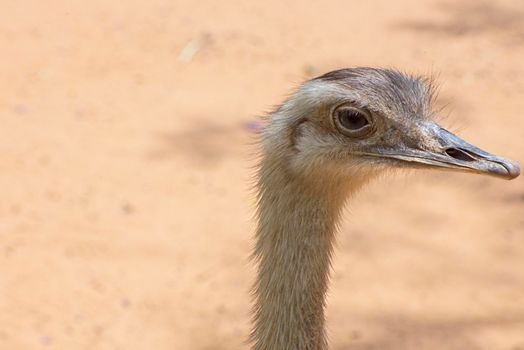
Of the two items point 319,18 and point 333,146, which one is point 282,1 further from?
point 333,146

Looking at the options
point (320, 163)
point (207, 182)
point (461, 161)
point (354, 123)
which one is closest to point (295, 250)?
point (320, 163)

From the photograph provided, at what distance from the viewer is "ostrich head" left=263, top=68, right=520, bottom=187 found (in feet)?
9.09

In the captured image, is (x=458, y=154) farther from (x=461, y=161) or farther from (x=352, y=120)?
(x=352, y=120)

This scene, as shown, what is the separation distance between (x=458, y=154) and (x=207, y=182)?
2417 mm

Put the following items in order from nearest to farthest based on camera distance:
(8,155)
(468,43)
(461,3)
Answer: (8,155) → (468,43) → (461,3)

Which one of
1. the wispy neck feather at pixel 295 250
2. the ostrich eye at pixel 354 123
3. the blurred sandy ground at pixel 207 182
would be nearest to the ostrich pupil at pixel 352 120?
the ostrich eye at pixel 354 123

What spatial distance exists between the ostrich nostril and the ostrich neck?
306mm

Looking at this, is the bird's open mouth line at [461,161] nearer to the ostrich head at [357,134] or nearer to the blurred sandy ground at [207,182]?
the ostrich head at [357,134]

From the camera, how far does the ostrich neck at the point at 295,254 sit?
2834 millimetres

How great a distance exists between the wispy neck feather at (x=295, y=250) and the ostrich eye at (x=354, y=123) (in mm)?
144

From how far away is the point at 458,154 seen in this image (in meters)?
2.77

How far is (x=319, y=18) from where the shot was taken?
22.0 feet

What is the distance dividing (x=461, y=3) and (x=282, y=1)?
1.13 m

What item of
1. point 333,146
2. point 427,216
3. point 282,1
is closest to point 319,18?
point 282,1
